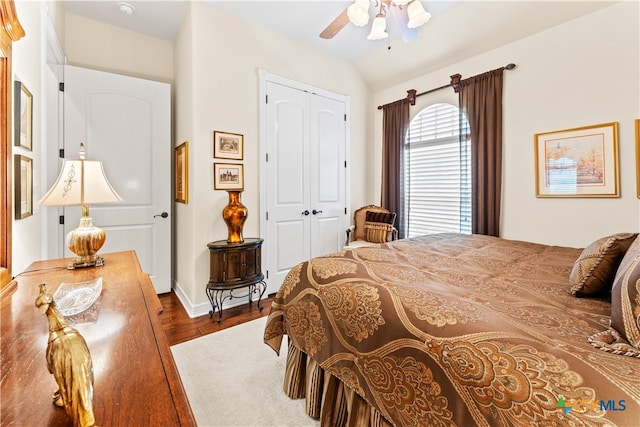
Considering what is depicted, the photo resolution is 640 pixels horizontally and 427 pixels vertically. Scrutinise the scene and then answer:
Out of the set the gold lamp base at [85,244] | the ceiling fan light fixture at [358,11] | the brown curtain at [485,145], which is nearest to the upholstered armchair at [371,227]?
the brown curtain at [485,145]

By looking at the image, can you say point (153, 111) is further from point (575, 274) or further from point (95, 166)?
point (575, 274)

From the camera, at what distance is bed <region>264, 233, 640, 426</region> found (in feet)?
2.21

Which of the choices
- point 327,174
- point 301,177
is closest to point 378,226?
point 327,174

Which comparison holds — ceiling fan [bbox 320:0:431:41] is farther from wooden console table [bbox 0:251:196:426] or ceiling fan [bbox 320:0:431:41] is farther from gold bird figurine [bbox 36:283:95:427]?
gold bird figurine [bbox 36:283:95:427]

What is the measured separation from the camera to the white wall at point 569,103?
7.59ft

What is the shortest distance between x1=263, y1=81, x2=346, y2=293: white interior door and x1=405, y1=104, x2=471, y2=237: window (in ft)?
3.24

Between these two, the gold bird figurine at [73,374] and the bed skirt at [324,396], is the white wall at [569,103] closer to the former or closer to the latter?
the bed skirt at [324,396]

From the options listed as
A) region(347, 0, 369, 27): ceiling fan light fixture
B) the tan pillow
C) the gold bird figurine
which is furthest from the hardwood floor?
region(347, 0, 369, 27): ceiling fan light fixture

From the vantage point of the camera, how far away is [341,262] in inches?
59.8

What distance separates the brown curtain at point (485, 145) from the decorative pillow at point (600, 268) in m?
1.91

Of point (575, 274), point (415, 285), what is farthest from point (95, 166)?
point (575, 274)

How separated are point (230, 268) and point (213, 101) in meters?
1.76

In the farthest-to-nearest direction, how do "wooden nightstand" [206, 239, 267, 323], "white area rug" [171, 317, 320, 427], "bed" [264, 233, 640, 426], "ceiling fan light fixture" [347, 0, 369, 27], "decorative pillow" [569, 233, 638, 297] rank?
"wooden nightstand" [206, 239, 267, 323] < "ceiling fan light fixture" [347, 0, 369, 27] < "white area rug" [171, 317, 320, 427] < "decorative pillow" [569, 233, 638, 297] < "bed" [264, 233, 640, 426]

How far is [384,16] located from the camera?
7.22 ft
